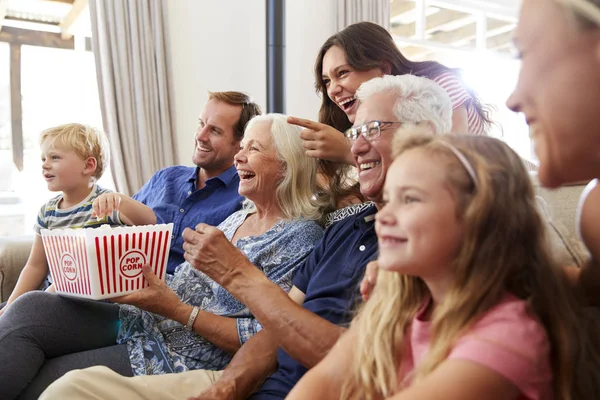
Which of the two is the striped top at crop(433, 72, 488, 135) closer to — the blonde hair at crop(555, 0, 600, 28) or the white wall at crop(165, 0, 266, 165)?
the blonde hair at crop(555, 0, 600, 28)

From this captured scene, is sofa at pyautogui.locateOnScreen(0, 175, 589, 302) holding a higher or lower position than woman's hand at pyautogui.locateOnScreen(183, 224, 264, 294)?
higher

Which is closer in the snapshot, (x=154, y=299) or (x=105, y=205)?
(x=154, y=299)

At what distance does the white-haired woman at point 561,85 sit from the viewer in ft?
2.21

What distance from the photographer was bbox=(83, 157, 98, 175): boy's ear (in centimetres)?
228

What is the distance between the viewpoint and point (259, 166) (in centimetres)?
181

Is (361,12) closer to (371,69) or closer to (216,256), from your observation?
(371,69)

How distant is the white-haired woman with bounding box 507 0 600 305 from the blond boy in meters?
1.57

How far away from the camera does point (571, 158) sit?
27.8 inches

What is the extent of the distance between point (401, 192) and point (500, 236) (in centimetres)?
14

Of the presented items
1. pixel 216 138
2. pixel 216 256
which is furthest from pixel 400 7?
pixel 216 256

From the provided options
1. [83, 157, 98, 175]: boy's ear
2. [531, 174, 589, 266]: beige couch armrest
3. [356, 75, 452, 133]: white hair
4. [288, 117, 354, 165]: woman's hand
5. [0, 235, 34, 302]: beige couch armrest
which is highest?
[356, 75, 452, 133]: white hair

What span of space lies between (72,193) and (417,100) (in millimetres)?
1442

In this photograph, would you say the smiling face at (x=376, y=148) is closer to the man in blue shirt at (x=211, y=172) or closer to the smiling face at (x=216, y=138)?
the man in blue shirt at (x=211, y=172)

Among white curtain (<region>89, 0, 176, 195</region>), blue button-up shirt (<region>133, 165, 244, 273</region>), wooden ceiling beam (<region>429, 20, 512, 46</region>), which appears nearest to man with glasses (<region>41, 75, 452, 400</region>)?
blue button-up shirt (<region>133, 165, 244, 273</region>)
